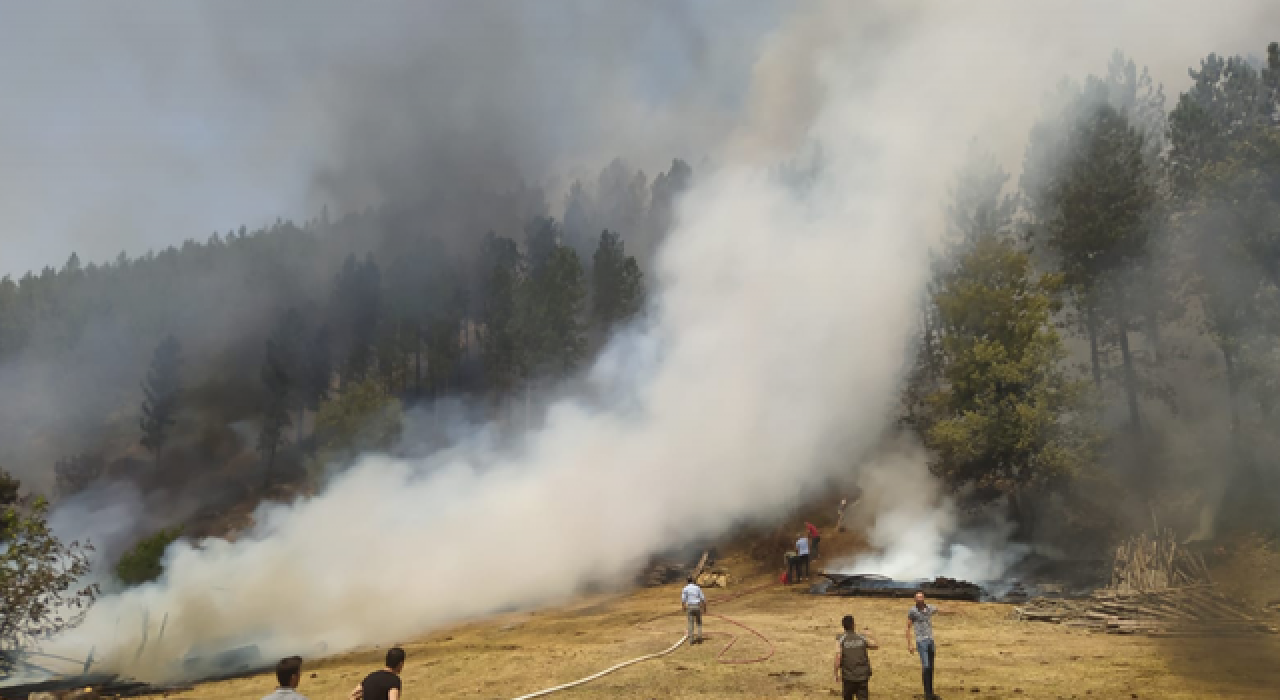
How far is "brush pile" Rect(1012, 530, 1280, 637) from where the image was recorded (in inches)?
707

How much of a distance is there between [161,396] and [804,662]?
89184 mm

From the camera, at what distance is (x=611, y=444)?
36.3m

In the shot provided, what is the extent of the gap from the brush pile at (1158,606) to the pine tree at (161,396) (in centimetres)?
8838

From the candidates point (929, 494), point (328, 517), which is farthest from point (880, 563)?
point (328, 517)

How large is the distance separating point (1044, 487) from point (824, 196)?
18.6 m

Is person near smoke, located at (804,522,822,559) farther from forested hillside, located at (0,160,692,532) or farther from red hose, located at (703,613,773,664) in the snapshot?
forested hillside, located at (0,160,692,532)

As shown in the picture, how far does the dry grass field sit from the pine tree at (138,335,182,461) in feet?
242

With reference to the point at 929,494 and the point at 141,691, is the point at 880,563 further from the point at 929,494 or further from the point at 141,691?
the point at 141,691

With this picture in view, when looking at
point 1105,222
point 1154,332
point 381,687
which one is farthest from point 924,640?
point 1154,332

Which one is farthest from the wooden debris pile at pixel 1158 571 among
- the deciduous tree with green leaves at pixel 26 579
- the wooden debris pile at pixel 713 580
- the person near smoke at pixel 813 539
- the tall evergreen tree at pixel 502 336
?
the tall evergreen tree at pixel 502 336

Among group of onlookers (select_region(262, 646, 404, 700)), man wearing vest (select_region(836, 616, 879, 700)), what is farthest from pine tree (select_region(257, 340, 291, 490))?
man wearing vest (select_region(836, 616, 879, 700))

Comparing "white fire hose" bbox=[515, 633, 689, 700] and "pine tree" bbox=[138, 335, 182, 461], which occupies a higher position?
"pine tree" bbox=[138, 335, 182, 461]

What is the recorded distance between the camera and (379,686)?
764cm

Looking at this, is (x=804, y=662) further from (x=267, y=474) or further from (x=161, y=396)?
(x=161, y=396)
